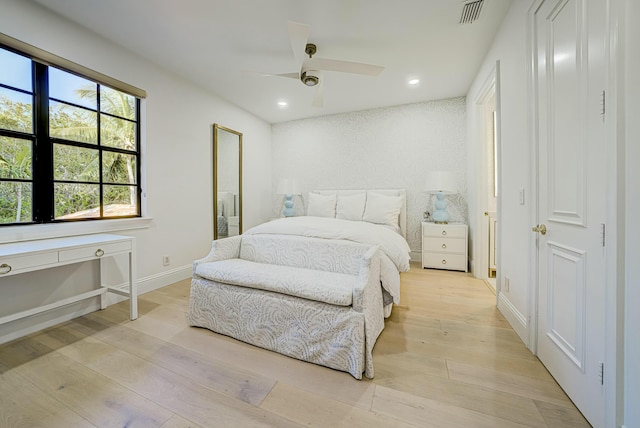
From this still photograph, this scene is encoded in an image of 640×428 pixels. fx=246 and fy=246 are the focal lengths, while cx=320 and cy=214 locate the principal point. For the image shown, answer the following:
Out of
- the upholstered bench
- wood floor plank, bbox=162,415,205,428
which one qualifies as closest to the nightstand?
the upholstered bench

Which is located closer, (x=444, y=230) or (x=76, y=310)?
(x=76, y=310)

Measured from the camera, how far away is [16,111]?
181cm

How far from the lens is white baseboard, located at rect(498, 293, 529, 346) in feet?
5.49

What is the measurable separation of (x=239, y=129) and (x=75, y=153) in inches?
85.2

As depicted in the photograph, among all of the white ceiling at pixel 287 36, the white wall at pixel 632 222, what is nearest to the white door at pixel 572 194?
the white wall at pixel 632 222

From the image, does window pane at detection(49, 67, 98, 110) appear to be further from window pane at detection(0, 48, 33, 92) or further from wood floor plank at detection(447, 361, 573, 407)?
wood floor plank at detection(447, 361, 573, 407)

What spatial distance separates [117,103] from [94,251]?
4.97 ft

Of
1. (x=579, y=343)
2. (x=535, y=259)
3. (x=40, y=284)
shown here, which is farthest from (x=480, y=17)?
(x=40, y=284)

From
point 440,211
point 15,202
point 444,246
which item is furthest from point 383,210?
point 15,202

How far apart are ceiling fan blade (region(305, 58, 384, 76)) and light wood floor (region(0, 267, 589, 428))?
2.14 meters

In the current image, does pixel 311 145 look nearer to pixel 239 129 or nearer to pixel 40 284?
pixel 239 129

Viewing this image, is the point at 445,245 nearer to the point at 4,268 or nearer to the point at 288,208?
the point at 288,208

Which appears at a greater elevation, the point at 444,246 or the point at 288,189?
the point at 288,189

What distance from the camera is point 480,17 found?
1.99 meters
